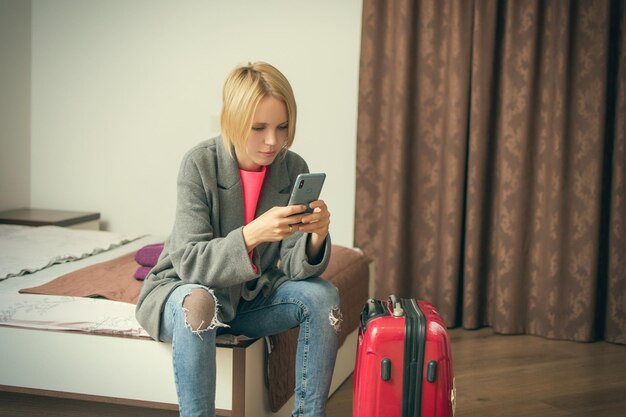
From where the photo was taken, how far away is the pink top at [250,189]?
2160mm

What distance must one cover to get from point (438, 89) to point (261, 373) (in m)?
2.16

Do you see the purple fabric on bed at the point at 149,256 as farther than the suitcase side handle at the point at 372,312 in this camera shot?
Yes

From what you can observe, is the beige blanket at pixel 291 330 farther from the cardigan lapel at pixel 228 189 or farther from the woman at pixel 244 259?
the cardigan lapel at pixel 228 189

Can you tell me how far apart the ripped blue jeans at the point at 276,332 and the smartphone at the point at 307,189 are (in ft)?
0.85

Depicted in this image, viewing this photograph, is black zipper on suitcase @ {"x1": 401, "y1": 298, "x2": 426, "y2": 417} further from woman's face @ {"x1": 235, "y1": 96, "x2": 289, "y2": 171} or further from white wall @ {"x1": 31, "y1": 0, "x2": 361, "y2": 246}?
white wall @ {"x1": 31, "y1": 0, "x2": 361, "y2": 246}

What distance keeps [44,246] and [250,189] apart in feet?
4.66

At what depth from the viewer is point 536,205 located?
12.5ft

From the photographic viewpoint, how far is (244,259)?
6.33ft

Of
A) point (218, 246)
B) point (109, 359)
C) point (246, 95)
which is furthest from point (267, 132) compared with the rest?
point (109, 359)

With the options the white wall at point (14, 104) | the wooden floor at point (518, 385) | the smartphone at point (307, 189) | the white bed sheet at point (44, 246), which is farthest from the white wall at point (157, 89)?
the smartphone at point (307, 189)

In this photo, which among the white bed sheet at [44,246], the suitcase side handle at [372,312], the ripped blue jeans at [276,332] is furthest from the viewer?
the white bed sheet at [44,246]

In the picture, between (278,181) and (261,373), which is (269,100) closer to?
(278,181)

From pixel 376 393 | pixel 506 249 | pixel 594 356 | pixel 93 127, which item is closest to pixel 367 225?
pixel 506 249

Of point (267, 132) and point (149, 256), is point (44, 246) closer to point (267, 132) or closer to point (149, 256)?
point (149, 256)
